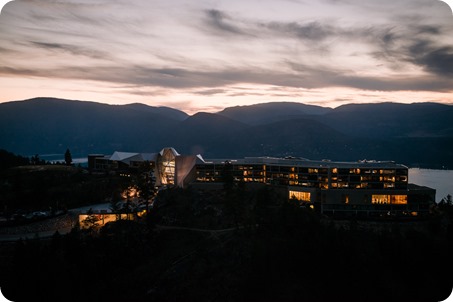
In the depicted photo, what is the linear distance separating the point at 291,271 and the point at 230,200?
24.8 feet

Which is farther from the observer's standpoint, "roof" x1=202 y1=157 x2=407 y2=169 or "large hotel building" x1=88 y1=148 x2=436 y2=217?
"roof" x1=202 y1=157 x2=407 y2=169

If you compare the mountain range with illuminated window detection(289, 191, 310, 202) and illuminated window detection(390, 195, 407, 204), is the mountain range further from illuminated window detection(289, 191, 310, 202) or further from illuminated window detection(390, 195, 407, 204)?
illuminated window detection(289, 191, 310, 202)

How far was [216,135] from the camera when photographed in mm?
161875

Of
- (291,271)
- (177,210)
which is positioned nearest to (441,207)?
(291,271)

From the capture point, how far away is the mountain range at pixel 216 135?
134 m

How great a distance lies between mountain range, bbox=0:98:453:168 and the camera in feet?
440

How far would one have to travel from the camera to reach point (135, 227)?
91.8 feet

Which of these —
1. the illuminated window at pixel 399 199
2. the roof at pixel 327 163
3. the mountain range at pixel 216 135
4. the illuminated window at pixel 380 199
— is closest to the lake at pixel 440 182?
the mountain range at pixel 216 135

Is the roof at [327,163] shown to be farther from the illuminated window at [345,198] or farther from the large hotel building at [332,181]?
the illuminated window at [345,198]

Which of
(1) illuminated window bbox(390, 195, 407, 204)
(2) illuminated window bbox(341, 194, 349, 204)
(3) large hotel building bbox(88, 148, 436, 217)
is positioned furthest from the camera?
(2) illuminated window bbox(341, 194, 349, 204)

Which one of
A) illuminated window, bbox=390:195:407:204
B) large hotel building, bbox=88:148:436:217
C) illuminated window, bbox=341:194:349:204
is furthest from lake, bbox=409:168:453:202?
illuminated window, bbox=341:194:349:204

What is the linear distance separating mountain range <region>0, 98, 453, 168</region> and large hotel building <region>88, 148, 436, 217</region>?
89.1 meters

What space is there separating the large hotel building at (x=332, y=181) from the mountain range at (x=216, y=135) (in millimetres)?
89109

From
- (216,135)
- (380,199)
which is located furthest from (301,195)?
(216,135)
